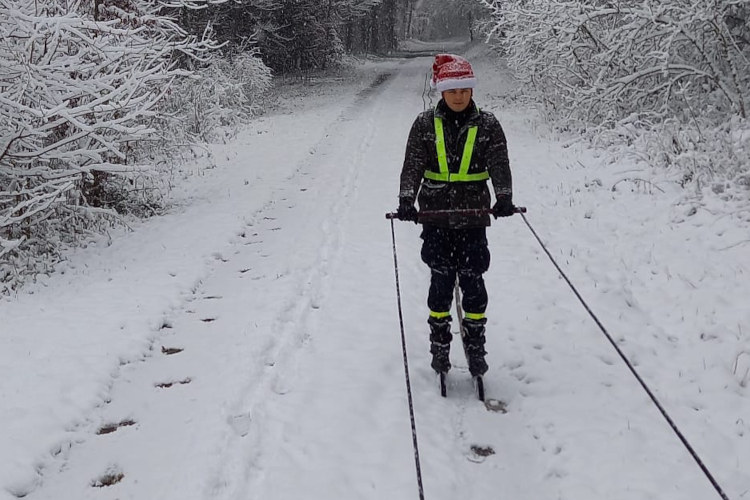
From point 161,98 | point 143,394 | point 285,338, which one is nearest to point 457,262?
point 285,338

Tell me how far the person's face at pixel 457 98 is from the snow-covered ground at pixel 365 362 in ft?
7.15

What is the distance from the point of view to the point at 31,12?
696 cm

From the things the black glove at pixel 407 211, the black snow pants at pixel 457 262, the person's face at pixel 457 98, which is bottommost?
the black snow pants at pixel 457 262

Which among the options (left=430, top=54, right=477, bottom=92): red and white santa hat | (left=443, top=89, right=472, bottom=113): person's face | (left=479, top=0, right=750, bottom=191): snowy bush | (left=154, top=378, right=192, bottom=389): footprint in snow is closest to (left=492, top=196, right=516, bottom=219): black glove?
(left=443, top=89, right=472, bottom=113): person's face

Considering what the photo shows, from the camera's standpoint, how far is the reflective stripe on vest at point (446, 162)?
4135 millimetres

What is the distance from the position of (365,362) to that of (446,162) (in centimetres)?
191

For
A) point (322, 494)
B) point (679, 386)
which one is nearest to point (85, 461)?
point (322, 494)

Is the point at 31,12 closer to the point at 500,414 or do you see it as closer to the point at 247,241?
the point at 247,241

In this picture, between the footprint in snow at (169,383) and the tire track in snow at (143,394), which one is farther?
the footprint in snow at (169,383)

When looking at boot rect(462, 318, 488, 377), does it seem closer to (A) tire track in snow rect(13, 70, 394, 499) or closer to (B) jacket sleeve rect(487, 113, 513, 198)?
(B) jacket sleeve rect(487, 113, 513, 198)

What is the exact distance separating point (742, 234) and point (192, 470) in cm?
580

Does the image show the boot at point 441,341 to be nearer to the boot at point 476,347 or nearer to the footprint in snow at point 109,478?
the boot at point 476,347

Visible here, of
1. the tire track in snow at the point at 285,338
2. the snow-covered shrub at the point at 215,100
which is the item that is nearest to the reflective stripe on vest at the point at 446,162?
the tire track in snow at the point at 285,338

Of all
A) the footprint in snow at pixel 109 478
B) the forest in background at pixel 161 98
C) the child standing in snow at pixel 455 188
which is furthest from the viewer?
the forest in background at pixel 161 98
